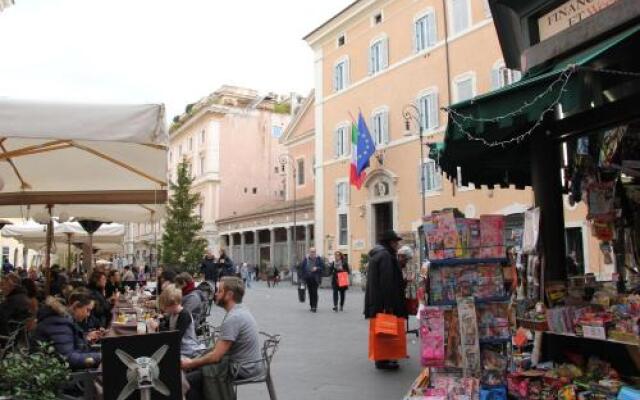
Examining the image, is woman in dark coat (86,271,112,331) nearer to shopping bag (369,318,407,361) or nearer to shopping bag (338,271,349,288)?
shopping bag (369,318,407,361)

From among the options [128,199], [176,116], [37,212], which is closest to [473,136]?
[128,199]

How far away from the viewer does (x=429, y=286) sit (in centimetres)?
512

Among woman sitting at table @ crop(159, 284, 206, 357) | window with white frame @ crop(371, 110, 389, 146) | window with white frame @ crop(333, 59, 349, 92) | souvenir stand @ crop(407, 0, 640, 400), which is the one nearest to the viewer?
souvenir stand @ crop(407, 0, 640, 400)

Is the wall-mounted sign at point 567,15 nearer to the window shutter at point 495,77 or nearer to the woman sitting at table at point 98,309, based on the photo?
the woman sitting at table at point 98,309

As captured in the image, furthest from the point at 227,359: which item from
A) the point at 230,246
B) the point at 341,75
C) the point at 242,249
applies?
the point at 230,246

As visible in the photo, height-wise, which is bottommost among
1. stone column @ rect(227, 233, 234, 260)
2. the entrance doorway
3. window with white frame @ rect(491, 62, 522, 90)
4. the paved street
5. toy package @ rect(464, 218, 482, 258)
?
the paved street

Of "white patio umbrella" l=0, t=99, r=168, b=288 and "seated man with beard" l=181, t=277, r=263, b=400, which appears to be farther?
"seated man with beard" l=181, t=277, r=263, b=400

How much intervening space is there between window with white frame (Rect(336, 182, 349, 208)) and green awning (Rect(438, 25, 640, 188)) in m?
23.9

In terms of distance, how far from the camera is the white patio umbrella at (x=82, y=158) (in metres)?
4.25

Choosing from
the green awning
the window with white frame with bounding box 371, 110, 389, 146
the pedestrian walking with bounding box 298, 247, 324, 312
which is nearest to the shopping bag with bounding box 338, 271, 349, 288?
the pedestrian walking with bounding box 298, 247, 324, 312

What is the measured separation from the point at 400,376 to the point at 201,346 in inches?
98.7

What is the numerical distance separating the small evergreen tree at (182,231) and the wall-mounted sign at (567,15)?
21.2m

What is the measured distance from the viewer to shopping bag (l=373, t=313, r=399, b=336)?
23.4 ft

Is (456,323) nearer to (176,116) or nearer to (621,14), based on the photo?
(621,14)
